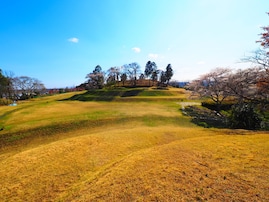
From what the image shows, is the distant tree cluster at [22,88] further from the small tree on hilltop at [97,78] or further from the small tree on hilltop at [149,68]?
the small tree on hilltop at [149,68]

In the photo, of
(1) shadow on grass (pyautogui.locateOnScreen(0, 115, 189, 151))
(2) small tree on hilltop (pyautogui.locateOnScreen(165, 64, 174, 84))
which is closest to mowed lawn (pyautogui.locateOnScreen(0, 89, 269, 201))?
(1) shadow on grass (pyautogui.locateOnScreen(0, 115, 189, 151))

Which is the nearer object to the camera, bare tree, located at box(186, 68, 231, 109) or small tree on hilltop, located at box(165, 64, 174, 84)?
bare tree, located at box(186, 68, 231, 109)

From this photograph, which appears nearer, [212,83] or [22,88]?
[212,83]

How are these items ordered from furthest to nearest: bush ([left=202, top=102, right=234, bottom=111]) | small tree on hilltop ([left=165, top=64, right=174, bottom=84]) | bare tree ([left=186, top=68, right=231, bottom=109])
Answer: small tree on hilltop ([left=165, top=64, right=174, bottom=84]) < bush ([left=202, top=102, right=234, bottom=111]) < bare tree ([left=186, top=68, right=231, bottom=109])

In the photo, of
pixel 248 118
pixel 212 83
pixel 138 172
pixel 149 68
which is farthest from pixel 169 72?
pixel 138 172

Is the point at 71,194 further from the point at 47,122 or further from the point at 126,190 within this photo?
the point at 47,122

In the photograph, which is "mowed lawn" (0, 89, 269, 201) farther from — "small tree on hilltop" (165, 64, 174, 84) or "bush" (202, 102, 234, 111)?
"small tree on hilltop" (165, 64, 174, 84)

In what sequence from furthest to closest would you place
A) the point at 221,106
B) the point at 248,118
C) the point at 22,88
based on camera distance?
the point at 22,88
the point at 221,106
the point at 248,118

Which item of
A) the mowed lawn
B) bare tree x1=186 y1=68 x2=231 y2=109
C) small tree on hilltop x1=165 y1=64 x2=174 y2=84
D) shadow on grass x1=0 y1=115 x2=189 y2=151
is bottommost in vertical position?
shadow on grass x1=0 y1=115 x2=189 y2=151

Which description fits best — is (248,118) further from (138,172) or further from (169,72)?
(169,72)

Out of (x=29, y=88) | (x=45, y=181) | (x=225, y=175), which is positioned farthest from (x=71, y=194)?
(x=29, y=88)

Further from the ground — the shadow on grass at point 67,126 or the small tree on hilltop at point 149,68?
the small tree on hilltop at point 149,68

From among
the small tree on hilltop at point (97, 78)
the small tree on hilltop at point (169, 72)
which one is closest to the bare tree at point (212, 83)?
the small tree on hilltop at point (169, 72)

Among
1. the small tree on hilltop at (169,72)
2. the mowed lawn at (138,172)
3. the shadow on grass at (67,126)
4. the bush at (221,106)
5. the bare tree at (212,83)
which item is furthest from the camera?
the small tree on hilltop at (169,72)
